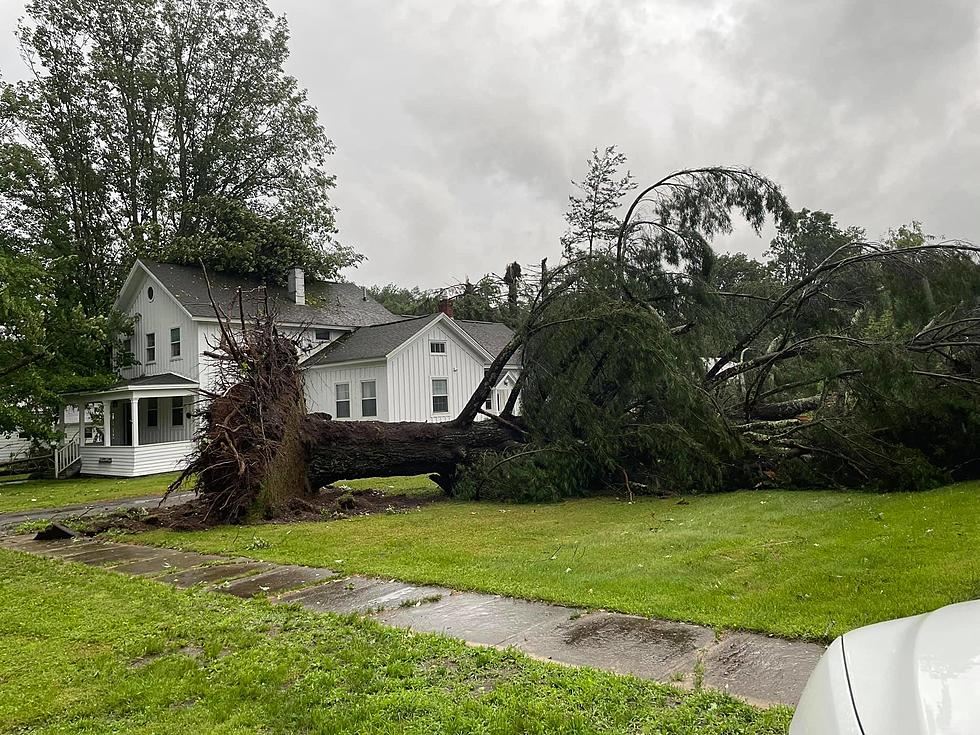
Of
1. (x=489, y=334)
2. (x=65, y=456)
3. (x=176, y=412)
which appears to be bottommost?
(x=65, y=456)

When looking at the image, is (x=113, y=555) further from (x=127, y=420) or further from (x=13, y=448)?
(x=13, y=448)

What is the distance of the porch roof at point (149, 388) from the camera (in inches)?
753

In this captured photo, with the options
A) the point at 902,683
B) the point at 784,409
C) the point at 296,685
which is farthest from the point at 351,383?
the point at 902,683

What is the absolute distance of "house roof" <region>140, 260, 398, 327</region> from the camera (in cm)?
2134

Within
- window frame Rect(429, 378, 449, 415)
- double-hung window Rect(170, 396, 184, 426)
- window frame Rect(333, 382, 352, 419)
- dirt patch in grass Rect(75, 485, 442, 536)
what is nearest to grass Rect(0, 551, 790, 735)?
dirt patch in grass Rect(75, 485, 442, 536)

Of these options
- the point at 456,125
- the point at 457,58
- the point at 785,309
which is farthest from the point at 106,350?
the point at 785,309

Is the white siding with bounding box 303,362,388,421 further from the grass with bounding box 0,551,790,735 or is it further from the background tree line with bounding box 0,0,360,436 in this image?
the grass with bounding box 0,551,790,735

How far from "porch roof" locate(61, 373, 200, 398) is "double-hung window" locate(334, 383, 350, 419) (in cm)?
407

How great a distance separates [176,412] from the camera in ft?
71.9

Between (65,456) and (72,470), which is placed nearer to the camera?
(72,470)

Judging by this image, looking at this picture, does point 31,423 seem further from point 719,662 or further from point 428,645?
point 719,662

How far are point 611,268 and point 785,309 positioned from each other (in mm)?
2815

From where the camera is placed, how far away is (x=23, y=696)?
3.45m

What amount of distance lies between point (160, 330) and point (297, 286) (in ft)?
15.5
